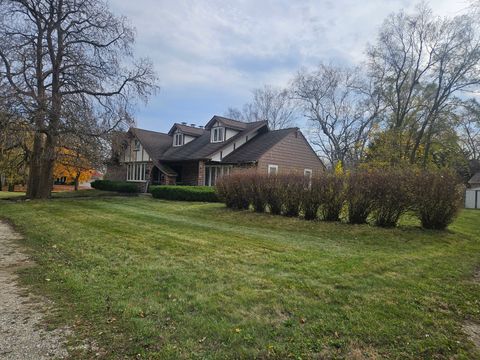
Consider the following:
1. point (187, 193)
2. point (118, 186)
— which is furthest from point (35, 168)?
point (187, 193)

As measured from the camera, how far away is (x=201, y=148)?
28672 millimetres

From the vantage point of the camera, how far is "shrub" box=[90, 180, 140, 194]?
29.0 meters

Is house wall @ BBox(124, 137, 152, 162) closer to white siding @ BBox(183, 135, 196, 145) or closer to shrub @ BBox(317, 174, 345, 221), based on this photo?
white siding @ BBox(183, 135, 196, 145)

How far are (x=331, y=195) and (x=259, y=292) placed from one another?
24.6 feet

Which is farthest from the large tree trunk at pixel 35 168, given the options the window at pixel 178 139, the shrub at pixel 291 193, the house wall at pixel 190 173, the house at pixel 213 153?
the shrub at pixel 291 193

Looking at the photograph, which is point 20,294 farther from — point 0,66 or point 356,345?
point 0,66

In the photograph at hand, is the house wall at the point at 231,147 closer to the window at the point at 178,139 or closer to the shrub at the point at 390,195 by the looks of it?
the window at the point at 178,139

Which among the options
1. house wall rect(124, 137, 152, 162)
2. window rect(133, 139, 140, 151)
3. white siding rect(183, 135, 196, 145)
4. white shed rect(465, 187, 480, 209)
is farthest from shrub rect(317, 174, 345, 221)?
window rect(133, 139, 140, 151)

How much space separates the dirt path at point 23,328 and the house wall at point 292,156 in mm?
20057

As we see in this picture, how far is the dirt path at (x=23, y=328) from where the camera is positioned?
326cm

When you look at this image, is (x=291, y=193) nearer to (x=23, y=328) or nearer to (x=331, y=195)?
(x=331, y=195)

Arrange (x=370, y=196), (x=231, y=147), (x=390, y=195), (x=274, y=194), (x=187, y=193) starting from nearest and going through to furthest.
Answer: (x=390, y=195)
(x=370, y=196)
(x=274, y=194)
(x=187, y=193)
(x=231, y=147)

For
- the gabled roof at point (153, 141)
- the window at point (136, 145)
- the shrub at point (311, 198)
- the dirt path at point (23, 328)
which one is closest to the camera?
the dirt path at point (23, 328)

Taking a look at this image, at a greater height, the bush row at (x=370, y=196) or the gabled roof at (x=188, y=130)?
the gabled roof at (x=188, y=130)
